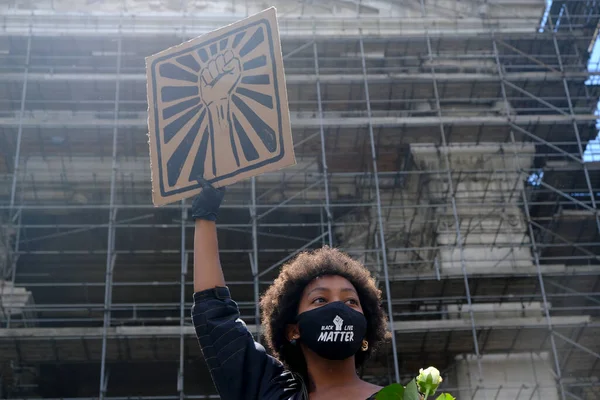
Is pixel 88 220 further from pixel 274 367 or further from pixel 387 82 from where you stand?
pixel 274 367

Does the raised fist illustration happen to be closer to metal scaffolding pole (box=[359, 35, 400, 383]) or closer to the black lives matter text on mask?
the black lives matter text on mask

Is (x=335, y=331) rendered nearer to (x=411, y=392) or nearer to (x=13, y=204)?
(x=411, y=392)

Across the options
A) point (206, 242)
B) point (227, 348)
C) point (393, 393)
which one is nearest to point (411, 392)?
point (393, 393)

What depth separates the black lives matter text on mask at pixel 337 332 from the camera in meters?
3.67

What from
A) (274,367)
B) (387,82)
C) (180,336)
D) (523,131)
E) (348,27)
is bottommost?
(274,367)

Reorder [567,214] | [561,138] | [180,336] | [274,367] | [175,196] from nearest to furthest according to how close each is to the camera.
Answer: [274,367], [175,196], [180,336], [567,214], [561,138]

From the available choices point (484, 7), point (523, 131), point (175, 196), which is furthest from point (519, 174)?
point (175, 196)

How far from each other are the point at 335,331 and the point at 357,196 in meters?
15.2

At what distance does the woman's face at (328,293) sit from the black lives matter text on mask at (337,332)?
0.14m

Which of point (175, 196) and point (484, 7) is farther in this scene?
point (484, 7)

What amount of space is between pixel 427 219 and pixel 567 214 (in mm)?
2524

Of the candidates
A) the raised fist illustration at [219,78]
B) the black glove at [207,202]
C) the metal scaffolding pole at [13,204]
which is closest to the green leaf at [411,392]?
the black glove at [207,202]

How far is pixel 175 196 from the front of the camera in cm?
436

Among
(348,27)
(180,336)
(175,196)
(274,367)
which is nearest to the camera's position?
(274,367)
